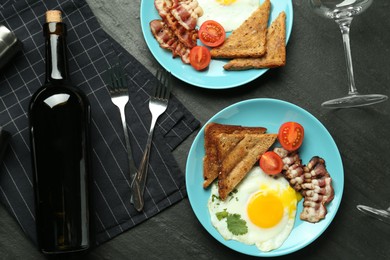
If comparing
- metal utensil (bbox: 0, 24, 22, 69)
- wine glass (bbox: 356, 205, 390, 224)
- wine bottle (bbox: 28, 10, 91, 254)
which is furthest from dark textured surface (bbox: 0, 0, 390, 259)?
metal utensil (bbox: 0, 24, 22, 69)

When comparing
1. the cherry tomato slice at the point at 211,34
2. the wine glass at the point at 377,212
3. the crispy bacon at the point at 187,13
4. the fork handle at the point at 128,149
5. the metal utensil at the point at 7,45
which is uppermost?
the metal utensil at the point at 7,45

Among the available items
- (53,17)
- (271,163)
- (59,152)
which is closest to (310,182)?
(271,163)

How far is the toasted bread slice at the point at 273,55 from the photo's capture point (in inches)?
114

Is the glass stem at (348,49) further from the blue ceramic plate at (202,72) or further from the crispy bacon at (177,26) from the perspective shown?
the crispy bacon at (177,26)

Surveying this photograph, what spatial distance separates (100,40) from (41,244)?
1.22 meters

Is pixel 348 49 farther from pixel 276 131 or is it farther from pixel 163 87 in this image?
pixel 163 87

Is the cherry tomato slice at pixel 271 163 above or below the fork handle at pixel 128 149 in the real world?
below

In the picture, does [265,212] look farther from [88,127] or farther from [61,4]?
[61,4]

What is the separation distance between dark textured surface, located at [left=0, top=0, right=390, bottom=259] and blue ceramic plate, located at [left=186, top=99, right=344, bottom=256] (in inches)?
4.4

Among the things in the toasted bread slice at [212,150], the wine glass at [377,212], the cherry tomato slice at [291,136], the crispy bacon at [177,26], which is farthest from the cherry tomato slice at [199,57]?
the wine glass at [377,212]

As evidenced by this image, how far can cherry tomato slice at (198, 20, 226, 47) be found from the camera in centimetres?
293

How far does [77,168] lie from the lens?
102 inches

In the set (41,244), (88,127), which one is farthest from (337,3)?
(41,244)

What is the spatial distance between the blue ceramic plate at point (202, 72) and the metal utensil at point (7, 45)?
2.41 ft
